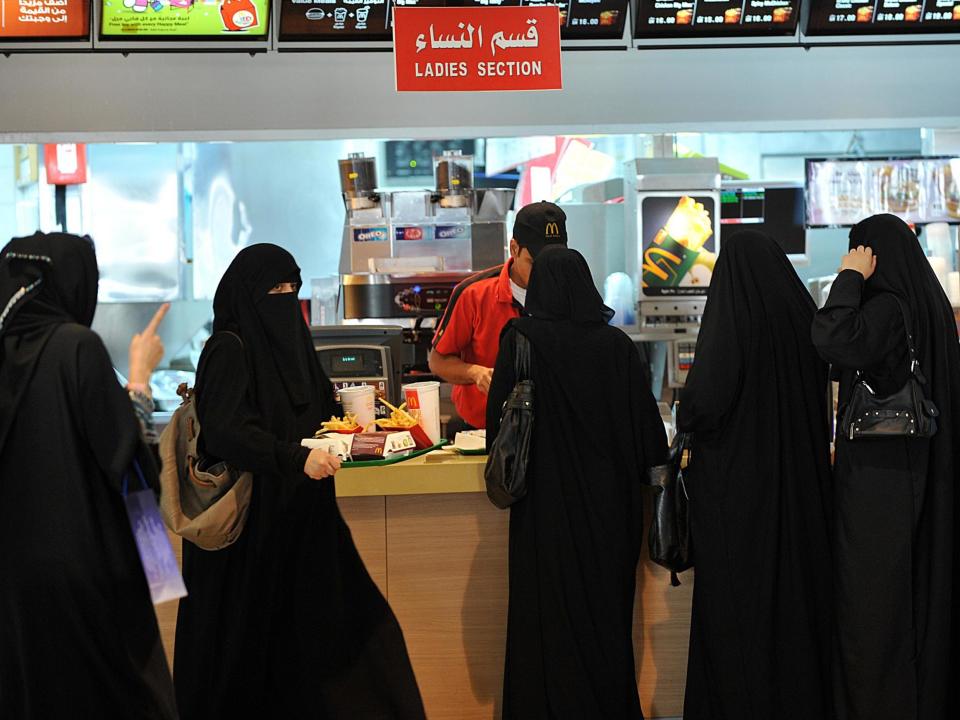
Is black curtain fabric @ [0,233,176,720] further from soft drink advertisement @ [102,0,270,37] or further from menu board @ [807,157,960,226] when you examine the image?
menu board @ [807,157,960,226]

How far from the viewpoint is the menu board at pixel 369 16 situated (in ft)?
17.3

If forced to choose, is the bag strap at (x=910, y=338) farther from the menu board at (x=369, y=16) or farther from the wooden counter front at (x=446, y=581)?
the menu board at (x=369, y=16)

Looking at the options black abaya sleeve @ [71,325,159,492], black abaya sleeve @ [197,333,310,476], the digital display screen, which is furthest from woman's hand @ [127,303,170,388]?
the digital display screen

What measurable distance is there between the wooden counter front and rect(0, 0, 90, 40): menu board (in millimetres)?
3144

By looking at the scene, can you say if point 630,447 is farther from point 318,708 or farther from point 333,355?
point 333,355

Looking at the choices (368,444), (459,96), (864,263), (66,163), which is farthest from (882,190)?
(66,163)

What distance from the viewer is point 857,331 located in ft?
9.48

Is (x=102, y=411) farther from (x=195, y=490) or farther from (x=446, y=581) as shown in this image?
(x=446, y=581)

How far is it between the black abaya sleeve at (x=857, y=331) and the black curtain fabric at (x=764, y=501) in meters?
0.14

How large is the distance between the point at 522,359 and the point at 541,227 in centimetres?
103

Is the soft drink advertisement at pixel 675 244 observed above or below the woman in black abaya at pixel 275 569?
above

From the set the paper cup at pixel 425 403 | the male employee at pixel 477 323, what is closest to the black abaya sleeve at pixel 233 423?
the paper cup at pixel 425 403

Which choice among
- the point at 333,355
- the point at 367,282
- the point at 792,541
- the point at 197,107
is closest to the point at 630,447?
the point at 792,541

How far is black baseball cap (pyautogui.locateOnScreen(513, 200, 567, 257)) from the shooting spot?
3979 mm
